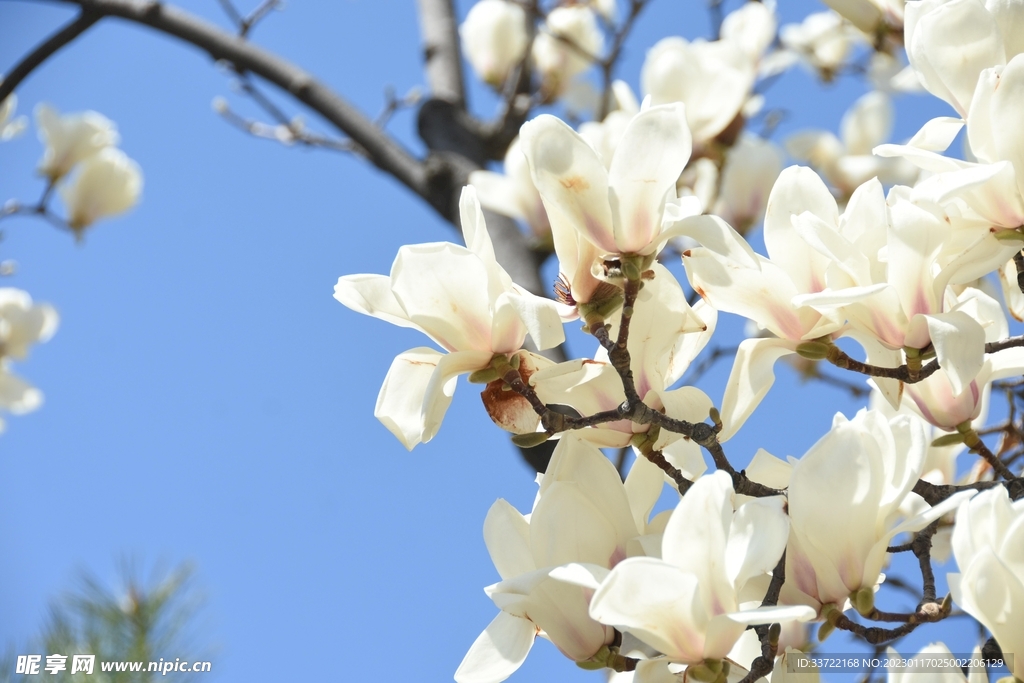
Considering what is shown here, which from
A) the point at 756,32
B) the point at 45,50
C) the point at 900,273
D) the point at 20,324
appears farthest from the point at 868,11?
the point at 20,324

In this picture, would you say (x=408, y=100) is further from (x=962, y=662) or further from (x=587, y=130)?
(x=962, y=662)

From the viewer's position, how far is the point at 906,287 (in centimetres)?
42

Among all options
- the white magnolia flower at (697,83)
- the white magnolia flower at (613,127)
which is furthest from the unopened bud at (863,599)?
Answer: the white magnolia flower at (697,83)

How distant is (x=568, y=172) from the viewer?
1.34 feet

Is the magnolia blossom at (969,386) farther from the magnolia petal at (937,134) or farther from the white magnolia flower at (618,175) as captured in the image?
the white magnolia flower at (618,175)

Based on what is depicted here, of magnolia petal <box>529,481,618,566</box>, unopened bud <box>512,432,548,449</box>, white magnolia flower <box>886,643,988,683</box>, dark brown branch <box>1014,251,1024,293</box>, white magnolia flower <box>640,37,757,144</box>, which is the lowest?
white magnolia flower <box>886,643,988,683</box>

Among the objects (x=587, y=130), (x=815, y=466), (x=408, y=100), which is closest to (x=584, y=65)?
(x=408, y=100)

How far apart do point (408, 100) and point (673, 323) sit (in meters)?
1.08

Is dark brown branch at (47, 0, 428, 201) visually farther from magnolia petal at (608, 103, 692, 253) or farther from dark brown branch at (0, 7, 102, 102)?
magnolia petal at (608, 103, 692, 253)

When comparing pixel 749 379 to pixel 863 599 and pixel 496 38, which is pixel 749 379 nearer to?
pixel 863 599

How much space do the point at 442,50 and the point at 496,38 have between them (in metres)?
0.27

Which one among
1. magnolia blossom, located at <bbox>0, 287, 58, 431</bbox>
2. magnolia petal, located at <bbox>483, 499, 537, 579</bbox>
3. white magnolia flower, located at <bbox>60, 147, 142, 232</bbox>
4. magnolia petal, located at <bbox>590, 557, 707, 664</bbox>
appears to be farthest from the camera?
magnolia blossom, located at <bbox>0, 287, 58, 431</bbox>

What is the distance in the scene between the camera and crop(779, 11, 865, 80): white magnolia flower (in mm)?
1816

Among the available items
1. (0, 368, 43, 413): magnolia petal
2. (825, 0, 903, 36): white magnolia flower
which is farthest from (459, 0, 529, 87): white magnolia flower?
(0, 368, 43, 413): magnolia petal
